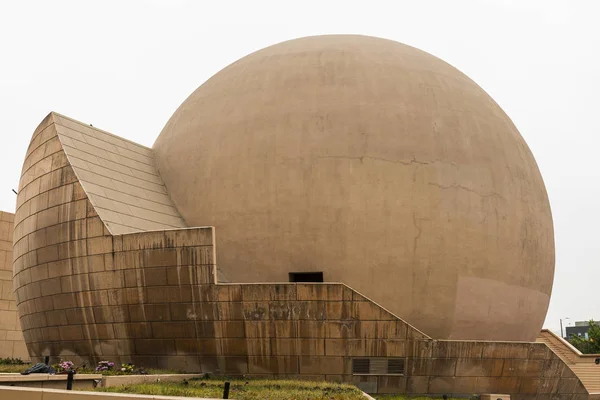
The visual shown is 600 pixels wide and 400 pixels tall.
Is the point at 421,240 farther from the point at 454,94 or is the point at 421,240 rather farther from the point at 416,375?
the point at 454,94

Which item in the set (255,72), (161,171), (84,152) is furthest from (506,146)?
(84,152)

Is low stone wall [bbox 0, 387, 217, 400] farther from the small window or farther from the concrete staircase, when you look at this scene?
the concrete staircase

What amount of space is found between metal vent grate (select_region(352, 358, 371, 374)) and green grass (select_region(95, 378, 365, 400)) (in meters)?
1.75

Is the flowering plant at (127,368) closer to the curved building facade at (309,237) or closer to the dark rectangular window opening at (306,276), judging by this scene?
the curved building facade at (309,237)

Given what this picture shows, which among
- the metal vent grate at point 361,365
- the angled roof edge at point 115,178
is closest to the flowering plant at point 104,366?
the angled roof edge at point 115,178

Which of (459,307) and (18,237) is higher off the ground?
(18,237)

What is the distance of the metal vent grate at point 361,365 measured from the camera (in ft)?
52.9

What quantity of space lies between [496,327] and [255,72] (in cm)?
1060

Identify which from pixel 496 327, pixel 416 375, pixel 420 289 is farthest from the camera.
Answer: pixel 496 327

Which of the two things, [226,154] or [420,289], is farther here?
[226,154]

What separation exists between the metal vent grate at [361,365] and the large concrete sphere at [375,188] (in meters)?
1.98

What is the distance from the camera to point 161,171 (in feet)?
71.5

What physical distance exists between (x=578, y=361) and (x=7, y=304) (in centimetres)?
2562

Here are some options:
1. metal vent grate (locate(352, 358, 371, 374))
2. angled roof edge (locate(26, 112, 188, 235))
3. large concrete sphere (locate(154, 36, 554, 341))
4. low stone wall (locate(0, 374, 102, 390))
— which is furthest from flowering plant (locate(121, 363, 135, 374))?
metal vent grate (locate(352, 358, 371, 374))
